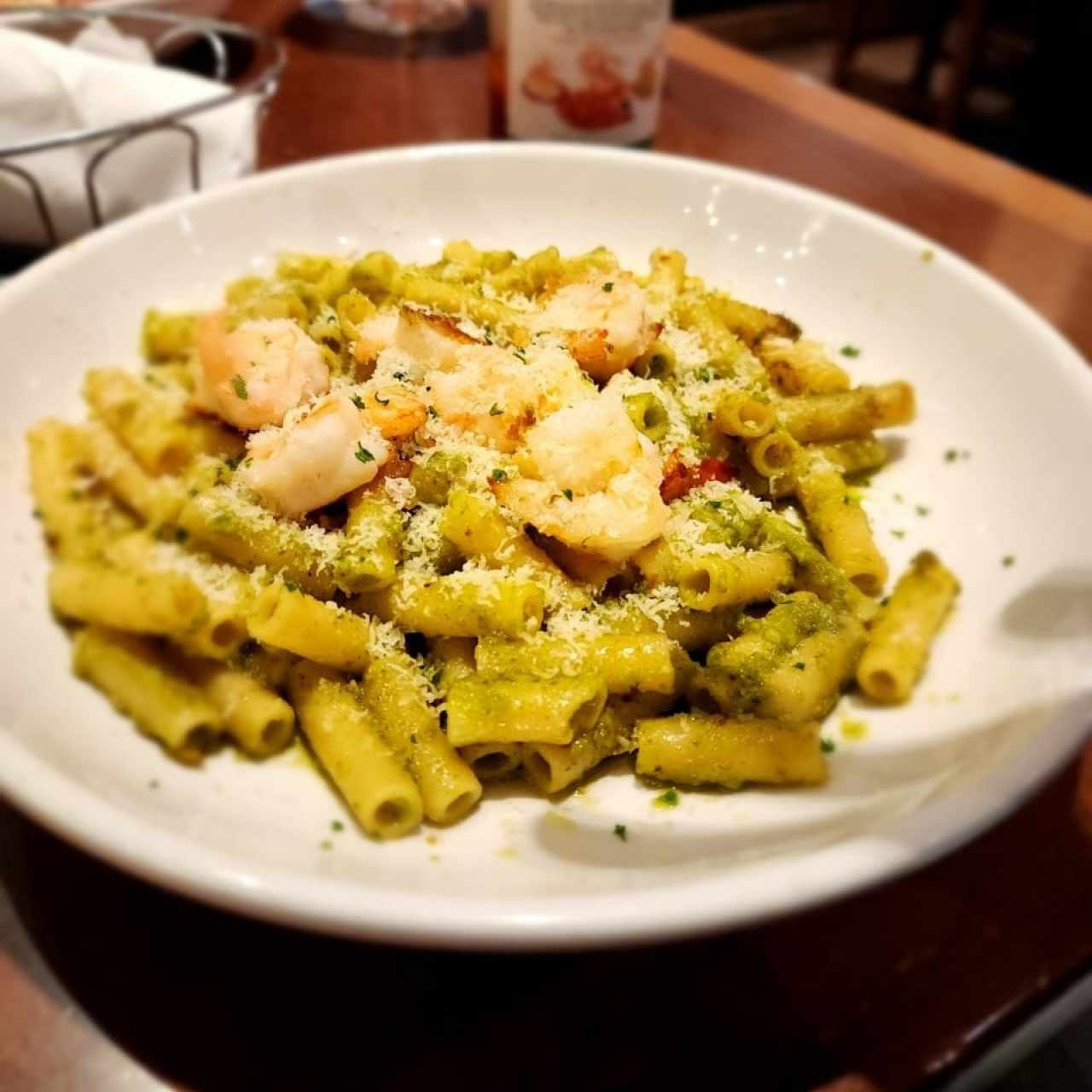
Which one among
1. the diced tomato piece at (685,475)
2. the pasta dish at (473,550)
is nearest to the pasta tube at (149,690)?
the pasta dish at (473,550)

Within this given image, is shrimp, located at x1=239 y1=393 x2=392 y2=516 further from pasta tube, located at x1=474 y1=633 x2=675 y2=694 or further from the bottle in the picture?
the bottle

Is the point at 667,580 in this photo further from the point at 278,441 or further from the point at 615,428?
the point at 278,441

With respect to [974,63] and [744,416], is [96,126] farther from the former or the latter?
[974,63]

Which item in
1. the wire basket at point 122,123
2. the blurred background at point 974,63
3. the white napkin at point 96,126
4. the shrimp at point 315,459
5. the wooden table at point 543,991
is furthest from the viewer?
the blurred background at point 974,63

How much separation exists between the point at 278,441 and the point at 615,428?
376 mm

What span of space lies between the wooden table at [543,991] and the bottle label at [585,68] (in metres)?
1.50

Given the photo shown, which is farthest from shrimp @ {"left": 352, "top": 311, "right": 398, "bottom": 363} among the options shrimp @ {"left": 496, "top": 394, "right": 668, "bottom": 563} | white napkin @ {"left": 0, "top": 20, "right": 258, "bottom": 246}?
white napkin @ {"left": 0, "top": 20, "right": 258, "bottom": 246}

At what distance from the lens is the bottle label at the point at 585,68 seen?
Result: 1922 mm

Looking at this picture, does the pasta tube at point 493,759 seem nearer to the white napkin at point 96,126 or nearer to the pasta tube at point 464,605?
the pasta tube at point 464,605

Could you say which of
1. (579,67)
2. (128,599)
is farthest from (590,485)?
(579,67)

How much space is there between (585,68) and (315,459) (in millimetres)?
1212

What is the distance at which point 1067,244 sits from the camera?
7.04 ft

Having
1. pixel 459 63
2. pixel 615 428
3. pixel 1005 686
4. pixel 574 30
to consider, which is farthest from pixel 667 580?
pixel 459 63

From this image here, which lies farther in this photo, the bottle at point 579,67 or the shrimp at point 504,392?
the bottle at point 579,67
